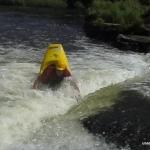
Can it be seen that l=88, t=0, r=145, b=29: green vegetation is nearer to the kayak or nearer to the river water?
the river water

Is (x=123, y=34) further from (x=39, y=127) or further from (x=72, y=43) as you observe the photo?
(x=39, y=127)

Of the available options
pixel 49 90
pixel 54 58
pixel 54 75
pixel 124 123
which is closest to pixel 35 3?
pixel 54 58

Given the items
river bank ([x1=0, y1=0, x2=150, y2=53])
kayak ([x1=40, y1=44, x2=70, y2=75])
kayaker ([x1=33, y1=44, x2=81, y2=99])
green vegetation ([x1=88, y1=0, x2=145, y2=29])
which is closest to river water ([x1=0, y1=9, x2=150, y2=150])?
kayaker ([x1=33, y1=44, x2=81, y2=99])

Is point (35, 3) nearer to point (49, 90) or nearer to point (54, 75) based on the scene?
point (54, 75)

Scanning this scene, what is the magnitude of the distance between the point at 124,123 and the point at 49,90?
9.49 feet

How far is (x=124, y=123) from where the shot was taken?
413 inches

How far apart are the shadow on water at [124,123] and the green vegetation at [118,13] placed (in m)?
14.0

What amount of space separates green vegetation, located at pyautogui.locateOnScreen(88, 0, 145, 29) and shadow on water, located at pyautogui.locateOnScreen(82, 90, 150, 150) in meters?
14.0

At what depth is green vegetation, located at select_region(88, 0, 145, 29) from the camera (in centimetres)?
2612

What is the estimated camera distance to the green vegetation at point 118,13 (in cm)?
2612

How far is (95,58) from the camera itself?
717 inches

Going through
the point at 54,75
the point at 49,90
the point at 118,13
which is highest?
the point at 54,75

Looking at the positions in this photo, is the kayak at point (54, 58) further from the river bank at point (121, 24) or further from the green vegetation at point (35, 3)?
the green vegetation at point (35, 3)

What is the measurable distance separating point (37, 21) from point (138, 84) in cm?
1845
